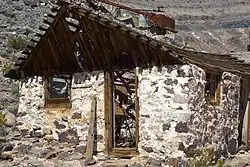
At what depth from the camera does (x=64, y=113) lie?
1180cm

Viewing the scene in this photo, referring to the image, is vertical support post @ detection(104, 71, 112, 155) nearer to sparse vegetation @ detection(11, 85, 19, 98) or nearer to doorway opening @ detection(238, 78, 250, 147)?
doorway opening @ detection(238, 78, 250, 147)

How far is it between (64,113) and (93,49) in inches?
82.1

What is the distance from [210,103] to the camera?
10.4 m

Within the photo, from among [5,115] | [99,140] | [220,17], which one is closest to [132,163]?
[99,140]

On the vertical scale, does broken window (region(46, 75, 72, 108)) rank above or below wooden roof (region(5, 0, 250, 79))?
below

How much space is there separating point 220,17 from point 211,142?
32987 millimetres

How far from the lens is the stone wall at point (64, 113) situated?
10961 mm

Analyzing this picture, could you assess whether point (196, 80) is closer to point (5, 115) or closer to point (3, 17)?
point (5, 115)

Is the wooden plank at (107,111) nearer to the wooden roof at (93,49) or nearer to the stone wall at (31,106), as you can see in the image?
the wooden roof at (93,49)

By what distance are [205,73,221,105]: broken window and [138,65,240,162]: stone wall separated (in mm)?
323

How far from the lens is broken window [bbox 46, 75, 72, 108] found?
12148 mm

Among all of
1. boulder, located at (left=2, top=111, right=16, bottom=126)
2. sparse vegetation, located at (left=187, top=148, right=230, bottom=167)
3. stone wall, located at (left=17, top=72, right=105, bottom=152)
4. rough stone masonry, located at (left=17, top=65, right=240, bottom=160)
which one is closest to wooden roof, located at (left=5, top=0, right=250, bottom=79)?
rough stone masonry, located at (left=17, top=65, right=240, bottom=160)

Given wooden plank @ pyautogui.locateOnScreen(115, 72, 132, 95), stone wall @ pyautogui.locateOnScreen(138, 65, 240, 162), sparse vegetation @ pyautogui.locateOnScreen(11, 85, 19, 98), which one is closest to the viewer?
stone wall @ pyautogui.locateOnScreen(138, 65, 240, 162)

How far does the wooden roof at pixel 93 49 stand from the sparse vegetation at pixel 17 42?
23.7 feet
